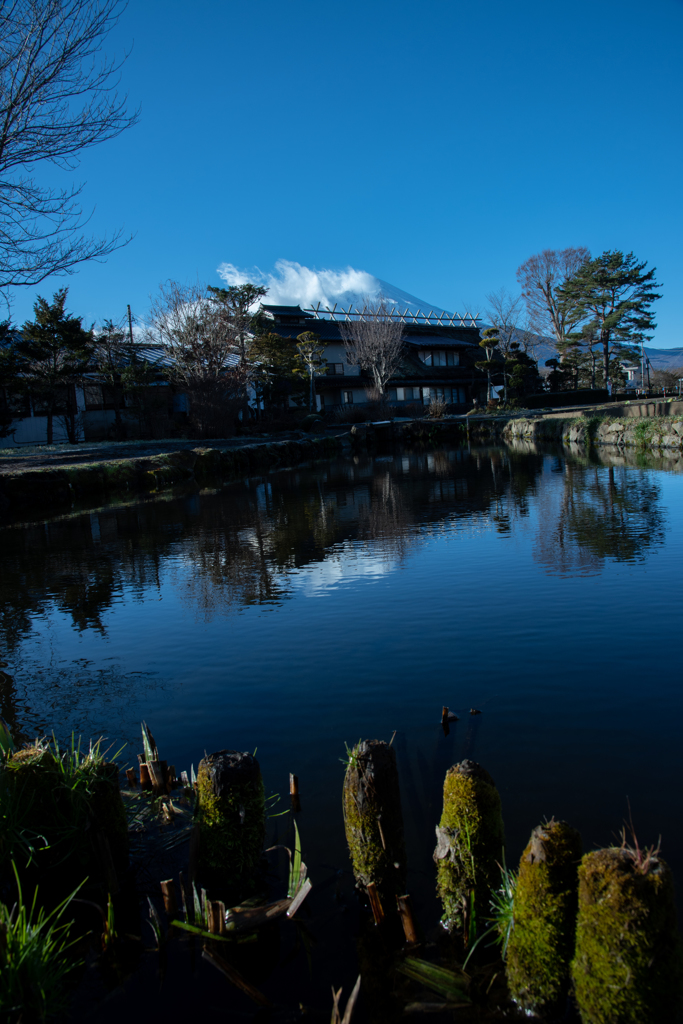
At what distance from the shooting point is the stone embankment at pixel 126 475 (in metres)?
18.5

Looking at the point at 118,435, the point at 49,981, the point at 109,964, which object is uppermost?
the point at 118,435

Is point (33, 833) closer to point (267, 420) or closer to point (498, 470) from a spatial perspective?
point (498, 470)

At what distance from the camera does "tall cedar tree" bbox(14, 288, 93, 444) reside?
27188 mm

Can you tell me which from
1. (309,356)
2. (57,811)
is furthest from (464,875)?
(309,356)

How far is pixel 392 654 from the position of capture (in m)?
5.85

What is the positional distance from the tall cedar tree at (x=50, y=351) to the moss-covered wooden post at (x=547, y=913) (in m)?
28.3

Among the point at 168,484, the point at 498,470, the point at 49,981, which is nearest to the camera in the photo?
the point at 49,981

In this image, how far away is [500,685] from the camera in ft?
16.5

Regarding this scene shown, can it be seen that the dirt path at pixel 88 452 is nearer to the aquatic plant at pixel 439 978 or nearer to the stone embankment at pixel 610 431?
the stone embankment at pixel 610 431

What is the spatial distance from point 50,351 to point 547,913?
3039 centimetres

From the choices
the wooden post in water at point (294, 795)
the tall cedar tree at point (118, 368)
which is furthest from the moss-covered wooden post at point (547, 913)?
the tall cedar tree at point (118, 368)

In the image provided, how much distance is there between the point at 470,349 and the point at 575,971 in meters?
54.1

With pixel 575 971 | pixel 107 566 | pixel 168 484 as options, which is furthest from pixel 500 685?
pixel 168 484

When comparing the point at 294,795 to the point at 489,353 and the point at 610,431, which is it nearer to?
the point at 610,431
